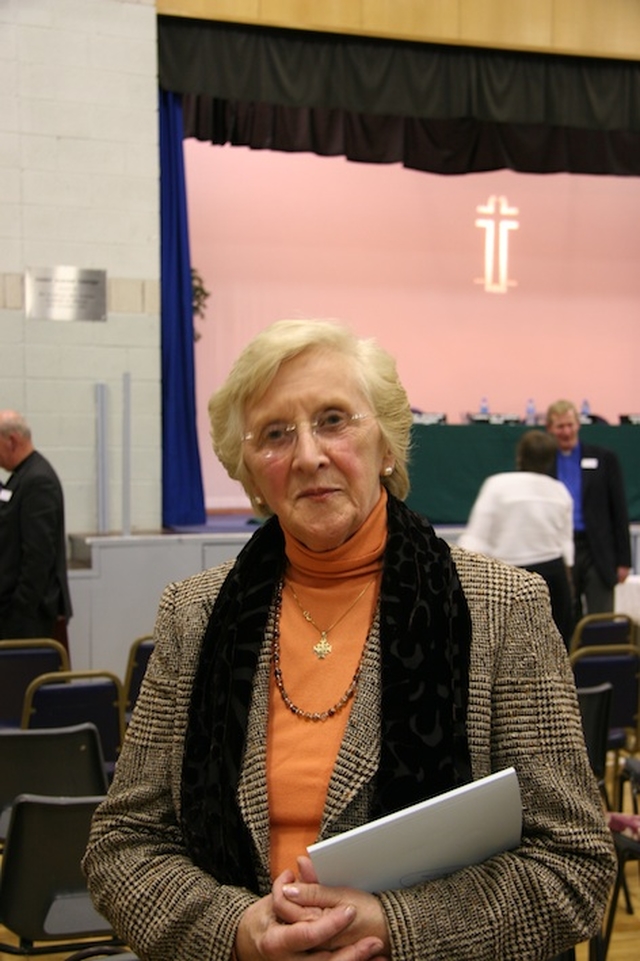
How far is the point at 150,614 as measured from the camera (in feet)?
20.8

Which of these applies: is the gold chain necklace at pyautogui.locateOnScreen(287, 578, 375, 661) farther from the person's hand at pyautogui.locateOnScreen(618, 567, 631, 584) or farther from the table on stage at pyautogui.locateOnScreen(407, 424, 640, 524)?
the table on stage at pyautogui.locateOnScreen(407, 424, 640, 524)

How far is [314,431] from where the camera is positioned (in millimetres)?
1400

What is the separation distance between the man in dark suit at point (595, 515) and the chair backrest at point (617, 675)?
6.44 ft

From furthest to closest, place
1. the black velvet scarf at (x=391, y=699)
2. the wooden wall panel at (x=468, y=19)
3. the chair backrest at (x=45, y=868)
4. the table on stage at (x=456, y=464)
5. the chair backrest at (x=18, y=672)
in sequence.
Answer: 1. the wooden wall panel at (x=468, y=19)
2. the table on stage at (x=456, y=464)
3. the chair backrest at (x=18, y=672)
4. the chair backrest at (x=45, y=868)
5. the black velvet scarf at (x=391, y=699)

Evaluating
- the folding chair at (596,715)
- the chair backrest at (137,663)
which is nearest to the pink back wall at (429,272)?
the chair backrest at (137,663)

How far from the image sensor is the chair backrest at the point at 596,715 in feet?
10.4

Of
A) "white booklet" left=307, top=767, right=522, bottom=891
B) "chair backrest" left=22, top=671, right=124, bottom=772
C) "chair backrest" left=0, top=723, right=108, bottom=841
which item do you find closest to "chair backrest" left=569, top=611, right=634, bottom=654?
"chair backrest" left=22, top=671, right=124, bottom=772

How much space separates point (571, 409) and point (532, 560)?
140 centimetres

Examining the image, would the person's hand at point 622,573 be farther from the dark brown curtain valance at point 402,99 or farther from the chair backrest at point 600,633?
the dark brown curtain valance at point 402,99

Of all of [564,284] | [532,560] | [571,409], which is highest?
[564,284]

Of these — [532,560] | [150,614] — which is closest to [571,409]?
[532,560]

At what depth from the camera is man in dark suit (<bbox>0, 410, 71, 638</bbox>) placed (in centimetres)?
495

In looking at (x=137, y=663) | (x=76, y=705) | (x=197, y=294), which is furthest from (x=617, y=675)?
(x=197, y=294)

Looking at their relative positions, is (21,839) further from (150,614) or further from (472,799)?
(150,614)
